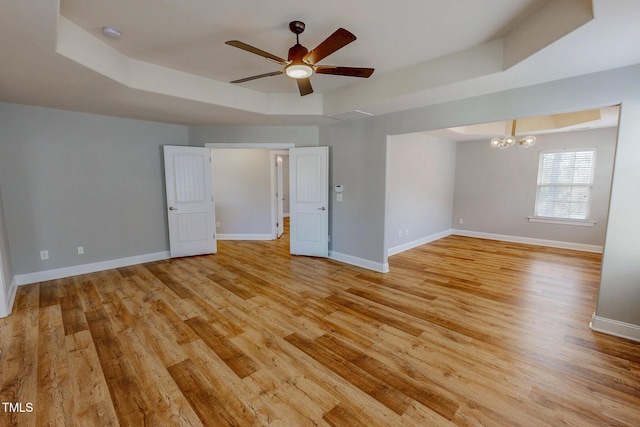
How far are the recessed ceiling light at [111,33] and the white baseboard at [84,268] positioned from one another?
3446 millimetres

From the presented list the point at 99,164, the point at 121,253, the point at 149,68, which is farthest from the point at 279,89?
the point at 121,253

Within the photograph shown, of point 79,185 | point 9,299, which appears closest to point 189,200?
point 79,185

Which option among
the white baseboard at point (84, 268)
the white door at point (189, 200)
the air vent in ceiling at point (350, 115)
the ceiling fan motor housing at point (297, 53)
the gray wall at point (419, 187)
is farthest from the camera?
the gray wall at point (419, 187)

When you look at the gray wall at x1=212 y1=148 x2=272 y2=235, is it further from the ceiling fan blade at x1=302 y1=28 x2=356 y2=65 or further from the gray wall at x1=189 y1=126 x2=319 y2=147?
the ceiling fan blade at x1=302 y1=28 x2=356 y2=65

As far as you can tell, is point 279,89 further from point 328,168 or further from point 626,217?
point 626,217

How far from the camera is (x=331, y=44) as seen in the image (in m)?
2.01

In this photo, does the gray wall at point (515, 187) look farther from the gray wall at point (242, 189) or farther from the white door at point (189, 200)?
the white door at point (189, 200)

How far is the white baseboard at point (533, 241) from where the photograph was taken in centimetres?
564

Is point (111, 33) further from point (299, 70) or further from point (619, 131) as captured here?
point (619, 131)

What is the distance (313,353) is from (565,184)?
6.52 meters

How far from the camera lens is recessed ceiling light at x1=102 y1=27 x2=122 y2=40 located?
2.35m

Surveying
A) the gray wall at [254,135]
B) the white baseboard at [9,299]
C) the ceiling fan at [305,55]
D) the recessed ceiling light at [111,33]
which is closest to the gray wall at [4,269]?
the white baseboard at [9,299]

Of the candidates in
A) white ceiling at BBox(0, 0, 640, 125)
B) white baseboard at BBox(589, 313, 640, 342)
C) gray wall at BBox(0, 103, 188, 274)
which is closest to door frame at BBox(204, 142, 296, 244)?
gray wall at BBox(0, 103, 188, 274)

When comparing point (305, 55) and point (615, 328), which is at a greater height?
point (305, 55)
